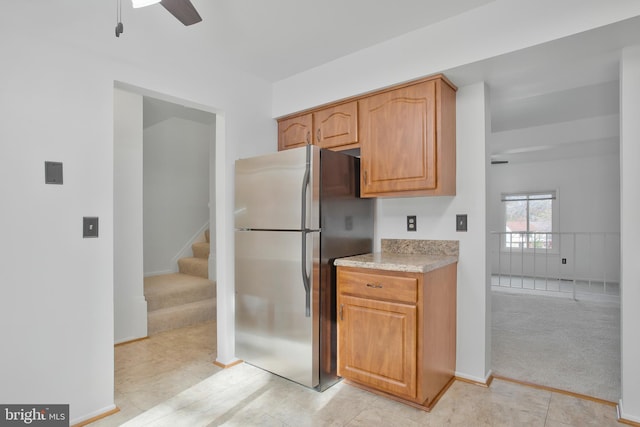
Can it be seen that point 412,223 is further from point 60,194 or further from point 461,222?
point 60,194

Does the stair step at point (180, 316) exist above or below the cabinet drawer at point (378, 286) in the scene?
below

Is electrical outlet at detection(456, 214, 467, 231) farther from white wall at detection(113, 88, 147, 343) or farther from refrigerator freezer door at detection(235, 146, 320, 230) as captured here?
white wall at detection(113, 88, 147, 343)

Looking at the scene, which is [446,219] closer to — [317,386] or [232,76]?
[317,386]

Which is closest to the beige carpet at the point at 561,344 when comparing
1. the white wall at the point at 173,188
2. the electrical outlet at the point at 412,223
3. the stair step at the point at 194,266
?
the electrical outlet at the point at 412,223

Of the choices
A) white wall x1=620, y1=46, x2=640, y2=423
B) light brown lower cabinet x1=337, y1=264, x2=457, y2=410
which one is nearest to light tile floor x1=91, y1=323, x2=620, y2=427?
light brown lower cabinet x1=337, y1=264, x2=457, y2=410

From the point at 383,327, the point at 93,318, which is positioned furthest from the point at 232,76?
the point at 383,327

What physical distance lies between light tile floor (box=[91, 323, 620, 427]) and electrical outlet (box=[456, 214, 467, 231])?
3.63 feet

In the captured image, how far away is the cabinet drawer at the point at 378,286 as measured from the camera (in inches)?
81.0

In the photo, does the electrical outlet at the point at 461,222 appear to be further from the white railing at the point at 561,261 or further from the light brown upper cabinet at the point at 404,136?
the white railing at the point at 561,261

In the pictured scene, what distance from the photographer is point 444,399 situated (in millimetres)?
2215

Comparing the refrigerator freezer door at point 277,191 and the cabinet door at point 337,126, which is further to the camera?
the cabinet door at point 337,126

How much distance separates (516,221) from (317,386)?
678 cm

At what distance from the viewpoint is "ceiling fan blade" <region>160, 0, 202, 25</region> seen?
4.99 feet

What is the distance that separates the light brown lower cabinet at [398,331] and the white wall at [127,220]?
2216mm
